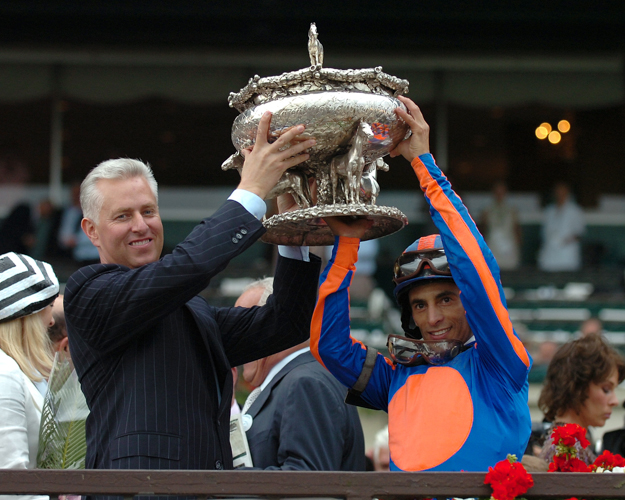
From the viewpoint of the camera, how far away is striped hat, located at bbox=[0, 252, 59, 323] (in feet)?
8.55

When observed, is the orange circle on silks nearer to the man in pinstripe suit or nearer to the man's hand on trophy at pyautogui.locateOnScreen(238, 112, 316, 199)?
the man in pinstripe suit

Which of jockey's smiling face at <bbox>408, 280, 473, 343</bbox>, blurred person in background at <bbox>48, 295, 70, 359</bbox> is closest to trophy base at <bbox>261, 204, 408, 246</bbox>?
jockey's smiling face at <bbox>408, 280, 473, 343</bbox>

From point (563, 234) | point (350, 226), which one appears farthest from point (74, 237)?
point (350, 226)

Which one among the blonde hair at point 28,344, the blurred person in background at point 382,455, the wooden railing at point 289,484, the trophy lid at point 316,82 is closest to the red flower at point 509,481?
the wooden railing at point 289,484

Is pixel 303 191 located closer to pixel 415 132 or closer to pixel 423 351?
pixel 415 132

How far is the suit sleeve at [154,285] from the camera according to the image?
2109mm

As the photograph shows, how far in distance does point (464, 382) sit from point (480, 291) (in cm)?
27

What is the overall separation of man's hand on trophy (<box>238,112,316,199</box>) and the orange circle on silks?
687 millimetres

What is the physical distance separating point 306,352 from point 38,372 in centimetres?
93

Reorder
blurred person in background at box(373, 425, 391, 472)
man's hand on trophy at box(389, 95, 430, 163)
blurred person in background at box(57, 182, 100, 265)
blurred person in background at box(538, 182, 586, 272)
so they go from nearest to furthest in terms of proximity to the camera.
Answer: man's hand on trophy at box(389, 95, 430, 163) → blurred person in background at box(373, 425, 391, 472) → blurred person in background at box(57, 182, 100, 265) → blurred person in background at box(538, 182, 586, 272)

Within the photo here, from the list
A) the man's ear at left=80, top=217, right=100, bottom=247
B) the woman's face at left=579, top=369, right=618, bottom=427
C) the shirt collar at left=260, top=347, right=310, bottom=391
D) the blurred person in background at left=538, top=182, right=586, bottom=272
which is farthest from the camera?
the blurred person in background at left=538, top=182, right=586, bottom=272

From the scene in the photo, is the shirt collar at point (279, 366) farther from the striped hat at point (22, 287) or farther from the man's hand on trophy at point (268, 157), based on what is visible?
the man's hand on trophy at point (268, 157)

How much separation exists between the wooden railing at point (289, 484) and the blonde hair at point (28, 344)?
2.59 ft

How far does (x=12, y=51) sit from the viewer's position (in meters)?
11.5
